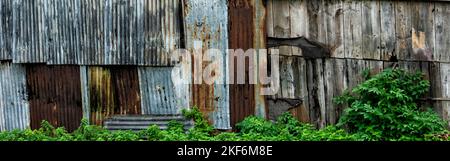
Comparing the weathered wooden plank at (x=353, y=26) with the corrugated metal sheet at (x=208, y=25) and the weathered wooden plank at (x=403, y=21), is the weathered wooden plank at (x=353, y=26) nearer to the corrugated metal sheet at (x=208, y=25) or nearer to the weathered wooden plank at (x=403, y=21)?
the weathered wooden plank at (x=403, y=21)

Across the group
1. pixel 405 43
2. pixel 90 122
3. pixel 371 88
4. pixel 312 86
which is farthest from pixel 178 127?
pixel 405 43

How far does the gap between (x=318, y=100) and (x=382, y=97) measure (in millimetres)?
1043

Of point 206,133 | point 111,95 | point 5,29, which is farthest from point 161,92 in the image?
point 5,29

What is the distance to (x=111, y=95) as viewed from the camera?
12.0 m

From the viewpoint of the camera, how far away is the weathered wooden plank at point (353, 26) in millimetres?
11805

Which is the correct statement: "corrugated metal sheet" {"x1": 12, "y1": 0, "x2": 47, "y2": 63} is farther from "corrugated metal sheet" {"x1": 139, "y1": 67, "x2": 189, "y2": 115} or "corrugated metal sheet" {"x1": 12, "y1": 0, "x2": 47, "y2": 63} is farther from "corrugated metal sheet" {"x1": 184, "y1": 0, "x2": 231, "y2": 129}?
"corrugated metal sheet" {"x1": 184, "y1": 0, "x2": 231, "y2": 129}

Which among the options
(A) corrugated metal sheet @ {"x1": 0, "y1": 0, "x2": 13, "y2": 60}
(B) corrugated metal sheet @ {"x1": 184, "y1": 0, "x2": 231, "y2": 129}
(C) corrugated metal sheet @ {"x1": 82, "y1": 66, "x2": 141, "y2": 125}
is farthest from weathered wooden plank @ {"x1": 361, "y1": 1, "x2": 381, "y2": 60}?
(A) corrugated metal sheet @ {"x1": 0, "y1": 0, "x2": 13, "y2": 60}

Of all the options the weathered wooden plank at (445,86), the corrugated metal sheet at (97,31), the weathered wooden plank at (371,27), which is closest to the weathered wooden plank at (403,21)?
the weathered wooden plank at (371,27)

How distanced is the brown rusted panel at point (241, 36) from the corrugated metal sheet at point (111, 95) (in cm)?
159

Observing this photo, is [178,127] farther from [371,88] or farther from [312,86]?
[371,88]

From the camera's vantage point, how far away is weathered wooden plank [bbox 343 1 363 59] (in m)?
11.8

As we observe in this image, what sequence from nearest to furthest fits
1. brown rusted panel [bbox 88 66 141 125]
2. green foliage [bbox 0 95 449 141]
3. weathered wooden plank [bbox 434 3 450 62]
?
green foliage [bbox 0 95 449 141], weathered wooden plank [bbox 434 3 450 62], brown rusted panel [bbox 88 66 141 125]

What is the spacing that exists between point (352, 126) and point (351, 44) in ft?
4.31

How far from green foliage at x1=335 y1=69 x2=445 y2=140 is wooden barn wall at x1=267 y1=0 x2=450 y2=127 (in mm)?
223
